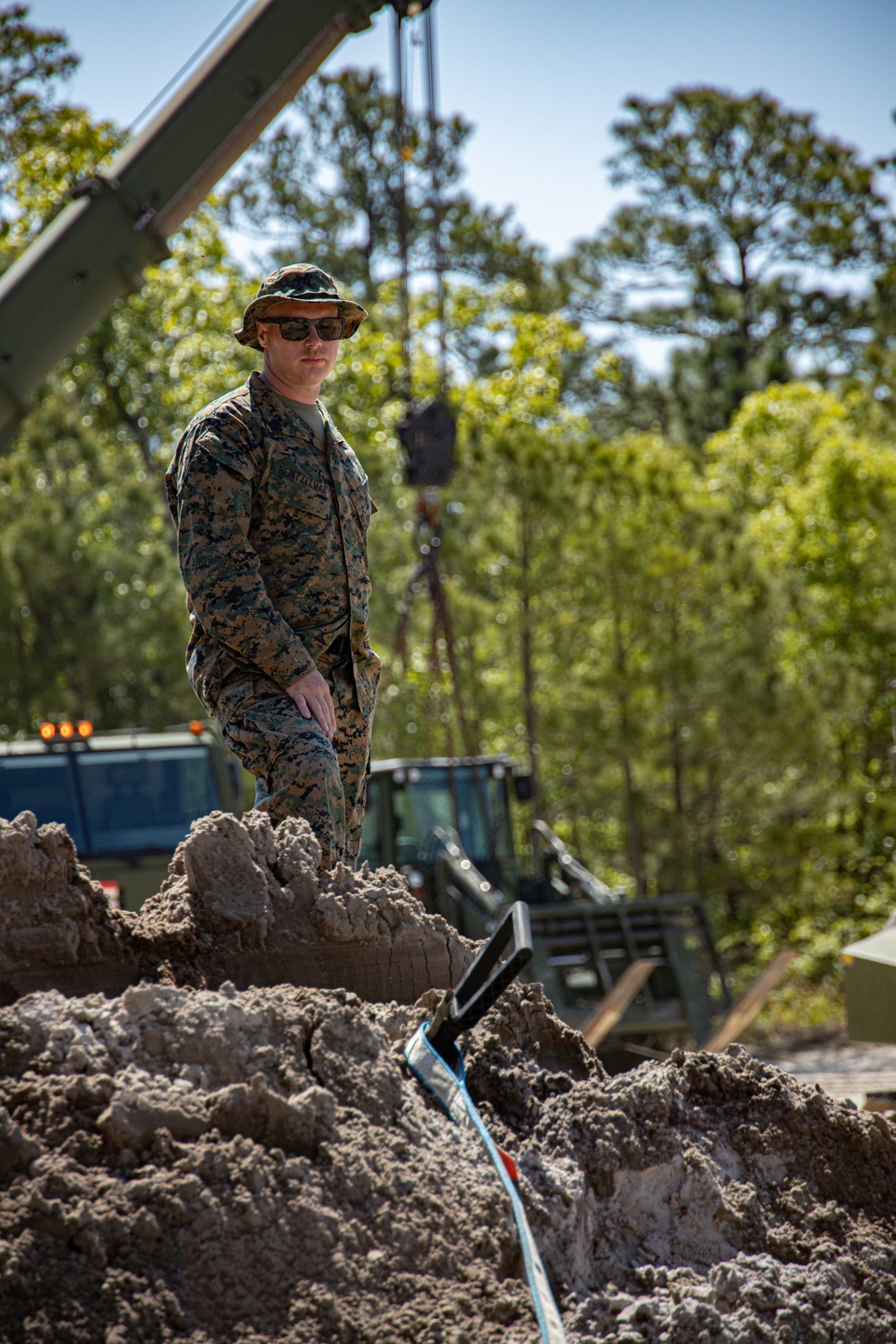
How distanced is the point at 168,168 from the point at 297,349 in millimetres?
5111

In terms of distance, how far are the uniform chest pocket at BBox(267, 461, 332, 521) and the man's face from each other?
21cm

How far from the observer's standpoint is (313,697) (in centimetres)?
297

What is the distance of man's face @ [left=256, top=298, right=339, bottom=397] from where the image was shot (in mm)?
3092

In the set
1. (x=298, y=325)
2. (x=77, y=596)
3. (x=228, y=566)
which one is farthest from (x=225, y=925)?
(x=77, y=596)

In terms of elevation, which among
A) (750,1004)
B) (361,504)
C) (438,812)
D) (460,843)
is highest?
(361,504)

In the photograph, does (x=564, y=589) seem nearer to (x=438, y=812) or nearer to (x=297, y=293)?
(x=438, y=812)

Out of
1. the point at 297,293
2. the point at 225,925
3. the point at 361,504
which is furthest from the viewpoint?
the point at 361,504

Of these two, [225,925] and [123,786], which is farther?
[123,786]

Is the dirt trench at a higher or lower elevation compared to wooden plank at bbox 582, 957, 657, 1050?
higher

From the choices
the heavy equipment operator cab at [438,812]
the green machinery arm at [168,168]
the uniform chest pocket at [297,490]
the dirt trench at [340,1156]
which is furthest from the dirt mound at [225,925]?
the heavy equipment operator cab at [438,812]

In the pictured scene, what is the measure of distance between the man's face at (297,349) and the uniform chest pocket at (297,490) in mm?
211

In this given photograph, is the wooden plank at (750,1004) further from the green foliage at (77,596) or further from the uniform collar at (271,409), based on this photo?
the green foliage at (77,596)

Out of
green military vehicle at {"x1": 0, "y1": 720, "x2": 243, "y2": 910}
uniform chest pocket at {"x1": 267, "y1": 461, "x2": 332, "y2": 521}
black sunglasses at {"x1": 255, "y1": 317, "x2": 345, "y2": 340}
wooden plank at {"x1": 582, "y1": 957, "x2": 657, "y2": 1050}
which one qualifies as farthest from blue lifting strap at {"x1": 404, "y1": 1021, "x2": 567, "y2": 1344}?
green military vehicle at {"x1": 0, "y1": 720, "x2": 243, "y2": 910}

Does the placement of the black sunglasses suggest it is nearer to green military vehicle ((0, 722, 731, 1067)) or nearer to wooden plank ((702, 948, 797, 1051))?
green military vehicle ((0, 722, 731, 1067))
